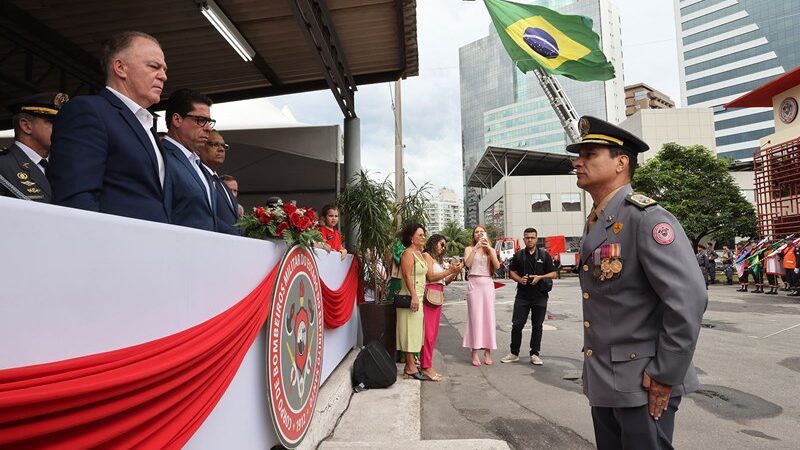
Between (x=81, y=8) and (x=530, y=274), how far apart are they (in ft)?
21.4

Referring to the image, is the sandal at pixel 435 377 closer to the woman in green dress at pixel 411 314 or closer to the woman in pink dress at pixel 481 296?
the woman in green dress at pixel 411 314

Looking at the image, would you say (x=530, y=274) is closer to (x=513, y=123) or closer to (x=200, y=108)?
(x=200, y=108)

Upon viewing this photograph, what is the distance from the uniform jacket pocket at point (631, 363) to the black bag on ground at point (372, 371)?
319 centimetres

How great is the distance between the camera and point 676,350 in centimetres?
170

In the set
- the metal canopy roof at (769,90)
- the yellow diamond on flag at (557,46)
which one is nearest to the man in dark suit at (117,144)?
the yellow diamond on flag at (557,46)

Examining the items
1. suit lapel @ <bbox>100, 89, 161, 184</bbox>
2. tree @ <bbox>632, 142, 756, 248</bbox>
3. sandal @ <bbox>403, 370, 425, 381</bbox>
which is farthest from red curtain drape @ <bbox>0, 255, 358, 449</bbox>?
tree @ <bbox>632, 142, 756, 248</bbox>

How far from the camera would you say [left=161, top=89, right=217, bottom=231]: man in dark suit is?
7.27 ft

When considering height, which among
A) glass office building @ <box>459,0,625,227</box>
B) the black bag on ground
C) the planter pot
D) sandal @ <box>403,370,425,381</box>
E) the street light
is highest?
glass office building @ <box>459,0,625,227</box>

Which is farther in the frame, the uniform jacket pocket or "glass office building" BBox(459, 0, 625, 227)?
"glass office building" BBox(459, 0, 625, 227)

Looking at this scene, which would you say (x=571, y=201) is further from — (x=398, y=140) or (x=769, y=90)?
(x=398, y=140)

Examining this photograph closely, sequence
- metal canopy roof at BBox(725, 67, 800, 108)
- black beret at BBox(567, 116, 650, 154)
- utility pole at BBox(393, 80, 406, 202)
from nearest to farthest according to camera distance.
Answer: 1. black beret at BBox(567, 116, 650, 154)
2. utility pole at BBox(393, 80, 406, 202)
3. metal canopy roof at BBox(725, 67, 800, 108)

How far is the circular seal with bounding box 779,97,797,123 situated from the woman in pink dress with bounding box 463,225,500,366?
22.0 m

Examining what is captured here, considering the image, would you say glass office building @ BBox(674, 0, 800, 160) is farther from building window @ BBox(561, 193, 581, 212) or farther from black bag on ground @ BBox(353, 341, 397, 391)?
black bag on ground @ BBox(353, 341, 397, 391)

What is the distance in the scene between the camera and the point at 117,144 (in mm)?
1721
